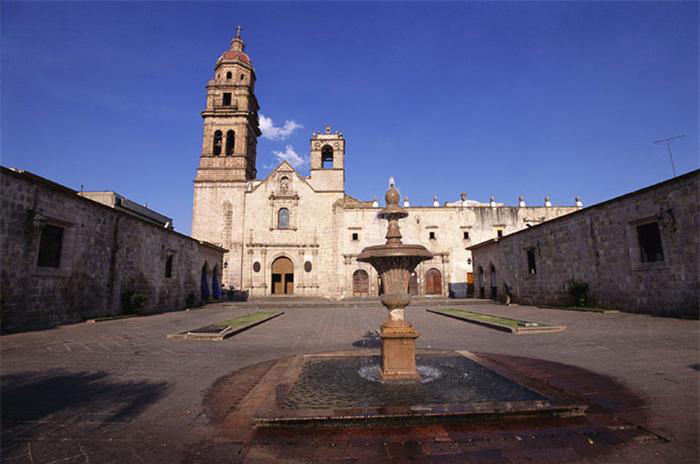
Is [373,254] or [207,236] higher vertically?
[207,236]

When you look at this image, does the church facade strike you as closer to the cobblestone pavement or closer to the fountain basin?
the cobblestone pavement

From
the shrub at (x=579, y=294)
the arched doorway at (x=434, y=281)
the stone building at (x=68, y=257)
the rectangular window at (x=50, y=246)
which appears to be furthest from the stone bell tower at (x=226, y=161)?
the shrub at (x=579, y=294)

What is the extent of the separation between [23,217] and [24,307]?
2488 mm

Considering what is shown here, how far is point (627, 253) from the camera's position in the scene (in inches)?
506

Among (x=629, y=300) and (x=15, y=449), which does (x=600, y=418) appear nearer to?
(x=15, y=449)

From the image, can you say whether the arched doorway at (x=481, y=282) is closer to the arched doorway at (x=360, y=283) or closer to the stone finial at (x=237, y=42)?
the arched doorway at (x=360, y=283)

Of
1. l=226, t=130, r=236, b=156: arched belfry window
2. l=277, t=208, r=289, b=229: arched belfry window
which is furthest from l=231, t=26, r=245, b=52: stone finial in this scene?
l=277, t=208, r=289, b=229: arched belfry window

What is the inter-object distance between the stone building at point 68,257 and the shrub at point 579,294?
1875 centimetres

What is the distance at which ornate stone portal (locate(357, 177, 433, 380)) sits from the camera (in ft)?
16.7

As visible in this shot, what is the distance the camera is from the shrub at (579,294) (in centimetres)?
1475

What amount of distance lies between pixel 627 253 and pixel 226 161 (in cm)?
3066

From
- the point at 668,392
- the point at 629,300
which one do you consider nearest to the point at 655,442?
the point at 668,392

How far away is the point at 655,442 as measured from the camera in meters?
2.93

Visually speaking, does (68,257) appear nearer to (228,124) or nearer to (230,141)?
(228,124)
